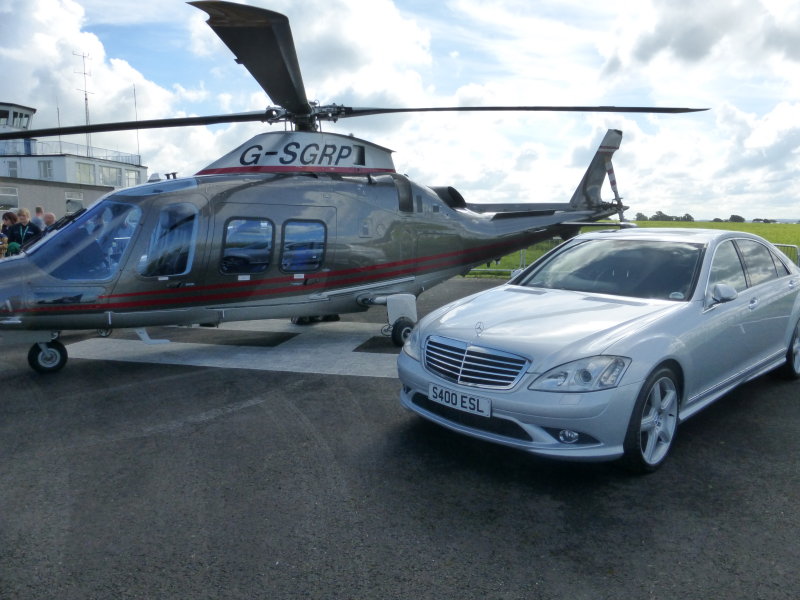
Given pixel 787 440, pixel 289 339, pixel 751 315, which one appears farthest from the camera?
pixel 289 339

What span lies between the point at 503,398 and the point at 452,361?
52 centimetres

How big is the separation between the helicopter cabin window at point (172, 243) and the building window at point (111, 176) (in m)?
44.6

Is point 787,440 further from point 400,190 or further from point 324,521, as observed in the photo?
point 400,190

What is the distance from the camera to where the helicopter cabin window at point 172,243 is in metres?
6.94

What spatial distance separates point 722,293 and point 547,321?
1.37 m

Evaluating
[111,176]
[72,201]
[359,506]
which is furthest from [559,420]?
[111,176]

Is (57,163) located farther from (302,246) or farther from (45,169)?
(302,246)

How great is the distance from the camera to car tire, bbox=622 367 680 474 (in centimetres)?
371

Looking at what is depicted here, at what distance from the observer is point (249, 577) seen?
2850 millimetres

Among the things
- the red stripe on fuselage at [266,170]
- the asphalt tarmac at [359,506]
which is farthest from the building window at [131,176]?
the asphalt tarmac at [359,506]

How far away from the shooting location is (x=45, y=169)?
1762 inches

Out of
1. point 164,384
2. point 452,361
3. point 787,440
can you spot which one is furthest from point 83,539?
point 787,440

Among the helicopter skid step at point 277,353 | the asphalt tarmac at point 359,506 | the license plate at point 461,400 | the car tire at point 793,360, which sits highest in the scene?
the license plate at point 461,400

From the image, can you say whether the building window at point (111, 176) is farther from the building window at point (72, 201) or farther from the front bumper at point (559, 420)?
the front bumper at point (559, 420)
